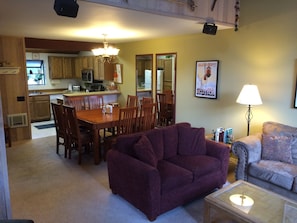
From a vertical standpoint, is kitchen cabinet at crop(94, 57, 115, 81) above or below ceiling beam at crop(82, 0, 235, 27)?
below

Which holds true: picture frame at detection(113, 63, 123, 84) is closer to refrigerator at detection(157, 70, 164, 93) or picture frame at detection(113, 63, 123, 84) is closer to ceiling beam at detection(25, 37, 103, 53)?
ceiling beam at detection(25, 37, 103, 53)

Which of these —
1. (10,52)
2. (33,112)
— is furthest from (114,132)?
(33,112)

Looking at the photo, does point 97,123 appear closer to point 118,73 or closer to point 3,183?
point 3,183

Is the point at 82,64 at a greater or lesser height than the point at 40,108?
greater

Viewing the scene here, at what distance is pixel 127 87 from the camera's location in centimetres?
678

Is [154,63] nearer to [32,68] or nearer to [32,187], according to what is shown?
[32,187]

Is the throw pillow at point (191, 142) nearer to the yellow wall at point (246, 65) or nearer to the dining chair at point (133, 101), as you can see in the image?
the yellow wall at point (246, 65)

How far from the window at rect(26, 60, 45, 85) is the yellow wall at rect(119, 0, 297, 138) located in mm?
5095

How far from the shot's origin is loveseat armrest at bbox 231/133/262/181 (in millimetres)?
3260

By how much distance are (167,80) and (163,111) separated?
728 mm

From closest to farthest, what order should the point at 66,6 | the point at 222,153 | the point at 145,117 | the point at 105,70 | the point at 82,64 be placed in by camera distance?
the point at 66,6
the point at 222,153
the point at 145,117
the point at 105,70
the point at 82,64

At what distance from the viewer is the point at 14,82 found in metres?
5.46

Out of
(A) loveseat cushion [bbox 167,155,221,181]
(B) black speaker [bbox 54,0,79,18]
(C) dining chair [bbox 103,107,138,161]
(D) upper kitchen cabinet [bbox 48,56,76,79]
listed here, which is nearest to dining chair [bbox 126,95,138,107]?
(C) dining chair [bbox 103,107,138,161]

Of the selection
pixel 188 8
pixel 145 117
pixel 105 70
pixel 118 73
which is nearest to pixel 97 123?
pixel 145 117
